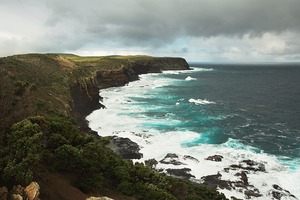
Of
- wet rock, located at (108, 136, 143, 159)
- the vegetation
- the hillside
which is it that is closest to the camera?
the vegetation

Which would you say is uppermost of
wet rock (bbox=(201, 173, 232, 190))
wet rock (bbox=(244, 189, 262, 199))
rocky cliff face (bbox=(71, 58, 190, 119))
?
rocky cliff face (bbox=(71, 58, 190, 119))

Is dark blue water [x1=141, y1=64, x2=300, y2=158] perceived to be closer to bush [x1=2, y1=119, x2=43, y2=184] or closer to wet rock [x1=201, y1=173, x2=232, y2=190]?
wet rock [x1=201, y1=173, x2=232, y2=190]

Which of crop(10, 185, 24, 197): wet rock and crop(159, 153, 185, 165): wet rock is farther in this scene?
crop(159, 153, 185, 165): wet rock

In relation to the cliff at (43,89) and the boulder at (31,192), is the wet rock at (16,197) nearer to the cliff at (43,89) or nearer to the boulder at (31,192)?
the boulder at (31,192)

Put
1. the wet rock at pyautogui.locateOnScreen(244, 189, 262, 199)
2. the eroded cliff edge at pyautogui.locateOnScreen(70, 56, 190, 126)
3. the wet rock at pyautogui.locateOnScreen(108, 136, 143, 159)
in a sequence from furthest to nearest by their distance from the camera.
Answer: the eroded cliff edge at pyautogui.locateOnScreen(70, 56, 190, 126), the wet rock at pyautogui.locateOnScreen(108, 136, 143, 159), the wet rock at pyautogui.locateOnScreen(244, 189, 262, 199)

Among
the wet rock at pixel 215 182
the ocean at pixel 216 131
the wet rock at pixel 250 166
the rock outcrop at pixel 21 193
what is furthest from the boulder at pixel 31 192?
A: the wet rock at pixel 250 166

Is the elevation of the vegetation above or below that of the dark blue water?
above

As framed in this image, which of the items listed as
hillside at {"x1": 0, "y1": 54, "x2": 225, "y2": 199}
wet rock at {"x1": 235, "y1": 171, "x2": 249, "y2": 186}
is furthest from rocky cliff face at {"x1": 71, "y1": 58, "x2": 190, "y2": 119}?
hillside at {"x1": 0, "y1": 54, "x2": 225, "y2": 199}

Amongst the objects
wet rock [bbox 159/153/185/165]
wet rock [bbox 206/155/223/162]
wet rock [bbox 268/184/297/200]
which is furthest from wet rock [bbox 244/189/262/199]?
wet rock [bbox 159/153/185/165]
